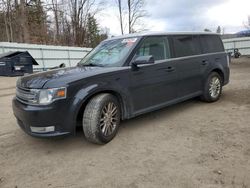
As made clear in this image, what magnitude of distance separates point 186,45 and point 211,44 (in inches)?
42.3

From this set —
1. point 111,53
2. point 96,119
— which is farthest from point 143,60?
point 96,119

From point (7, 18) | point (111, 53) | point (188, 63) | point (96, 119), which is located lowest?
point (96, 119)

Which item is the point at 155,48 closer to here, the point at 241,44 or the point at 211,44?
the point at 211,44

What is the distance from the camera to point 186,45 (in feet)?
17.3

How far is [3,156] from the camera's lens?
3.54m

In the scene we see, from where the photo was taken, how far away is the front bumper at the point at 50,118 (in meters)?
3.23

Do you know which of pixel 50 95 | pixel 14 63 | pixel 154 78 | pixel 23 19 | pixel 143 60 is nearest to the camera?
pixel 50 95

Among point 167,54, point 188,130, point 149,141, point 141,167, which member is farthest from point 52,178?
point 167,54

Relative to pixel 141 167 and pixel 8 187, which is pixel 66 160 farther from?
pixel 141 167

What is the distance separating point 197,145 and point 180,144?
244 mm

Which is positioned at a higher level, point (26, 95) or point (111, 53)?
point (111, 53)

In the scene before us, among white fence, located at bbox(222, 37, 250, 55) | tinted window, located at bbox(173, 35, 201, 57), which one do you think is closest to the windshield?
tinted window, located at bbox(173, 35, 201, 57)

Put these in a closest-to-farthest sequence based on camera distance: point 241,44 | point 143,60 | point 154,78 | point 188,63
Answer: point 143,60 < point 154,78 < point 188,63 < point 241,44

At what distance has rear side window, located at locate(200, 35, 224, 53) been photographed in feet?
18.8
